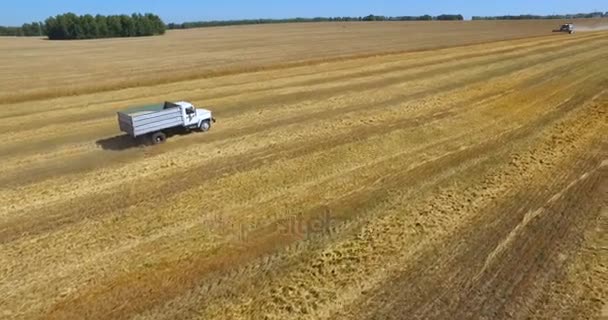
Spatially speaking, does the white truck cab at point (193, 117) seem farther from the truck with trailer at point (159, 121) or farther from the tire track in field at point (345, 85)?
the tire track in field at point (345, 85)

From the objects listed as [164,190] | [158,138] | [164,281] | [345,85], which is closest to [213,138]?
[158,138]

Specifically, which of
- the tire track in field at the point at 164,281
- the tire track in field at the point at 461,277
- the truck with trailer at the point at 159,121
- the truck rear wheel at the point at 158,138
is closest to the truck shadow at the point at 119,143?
the truck with trailer at the point at 159,121

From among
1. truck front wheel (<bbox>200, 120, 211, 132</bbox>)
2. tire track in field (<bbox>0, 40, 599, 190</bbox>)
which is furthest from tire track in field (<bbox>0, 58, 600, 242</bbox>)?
truck front wheel (<bbox>200, 120, 211, 132</bbox>)

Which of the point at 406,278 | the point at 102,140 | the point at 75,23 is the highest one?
the point at 75,23

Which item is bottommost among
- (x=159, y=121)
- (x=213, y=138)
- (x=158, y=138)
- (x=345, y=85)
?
(x=213, y=138)

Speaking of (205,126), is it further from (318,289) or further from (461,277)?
(461,277)

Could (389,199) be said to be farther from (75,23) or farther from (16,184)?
(75,23)

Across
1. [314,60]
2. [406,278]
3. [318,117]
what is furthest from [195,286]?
[314,60]
